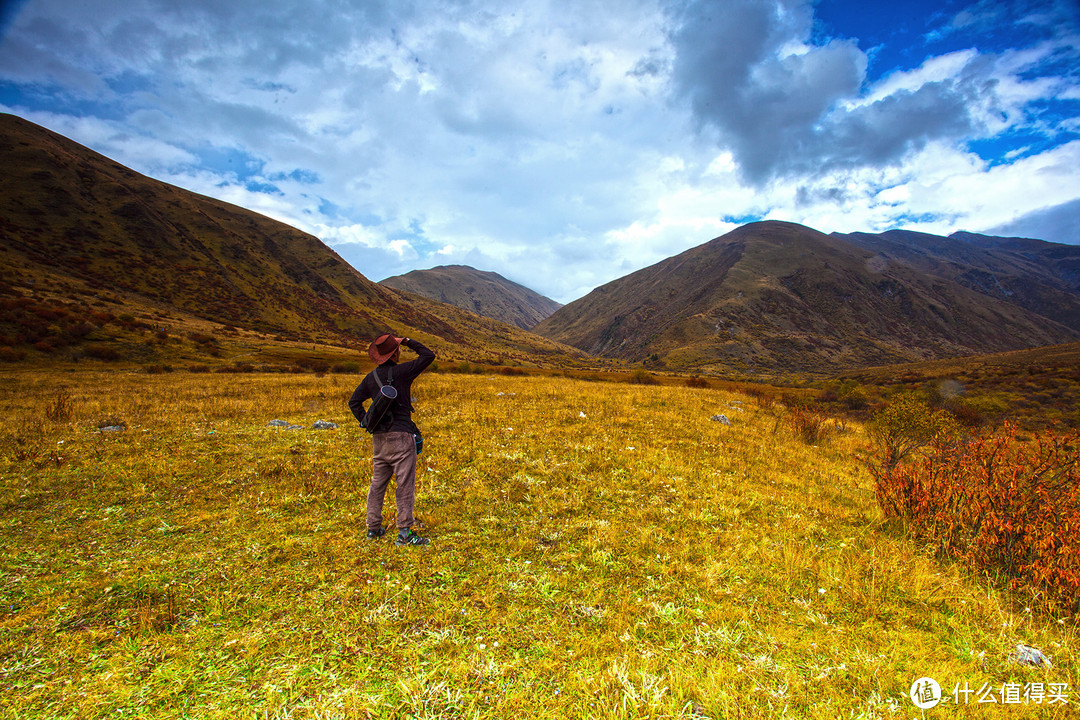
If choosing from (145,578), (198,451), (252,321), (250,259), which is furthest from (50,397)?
(250,259)

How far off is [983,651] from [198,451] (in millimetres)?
17422

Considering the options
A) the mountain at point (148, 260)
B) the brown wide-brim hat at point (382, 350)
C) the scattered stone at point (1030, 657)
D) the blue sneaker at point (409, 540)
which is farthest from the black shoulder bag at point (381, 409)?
the mountain at point (148, 260)

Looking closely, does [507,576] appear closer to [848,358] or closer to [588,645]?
[588,645]

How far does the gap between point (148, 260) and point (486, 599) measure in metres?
154

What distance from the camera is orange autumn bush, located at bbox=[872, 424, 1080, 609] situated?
5.72m

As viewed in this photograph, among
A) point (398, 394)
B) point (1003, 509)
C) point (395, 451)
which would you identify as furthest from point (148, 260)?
point (1003, 509)

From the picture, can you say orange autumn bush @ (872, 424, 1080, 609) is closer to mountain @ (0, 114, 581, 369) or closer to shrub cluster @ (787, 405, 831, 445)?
shrub cluster @ (787, 405, 831, 445)

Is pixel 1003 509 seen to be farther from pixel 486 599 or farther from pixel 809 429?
pixel 809 429

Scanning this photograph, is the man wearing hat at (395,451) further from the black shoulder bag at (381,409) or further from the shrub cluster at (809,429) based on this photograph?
the shrub cluster at (809,429)

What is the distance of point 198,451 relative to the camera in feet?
38.0

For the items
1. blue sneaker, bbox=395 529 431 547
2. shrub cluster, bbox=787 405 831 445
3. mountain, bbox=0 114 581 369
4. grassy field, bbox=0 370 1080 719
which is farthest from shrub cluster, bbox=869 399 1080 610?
mountain, bbox=0 114 581 369

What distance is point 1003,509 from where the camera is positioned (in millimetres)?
6680

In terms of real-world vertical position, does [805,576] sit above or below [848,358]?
below

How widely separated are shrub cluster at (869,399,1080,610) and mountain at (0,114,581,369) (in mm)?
65466
